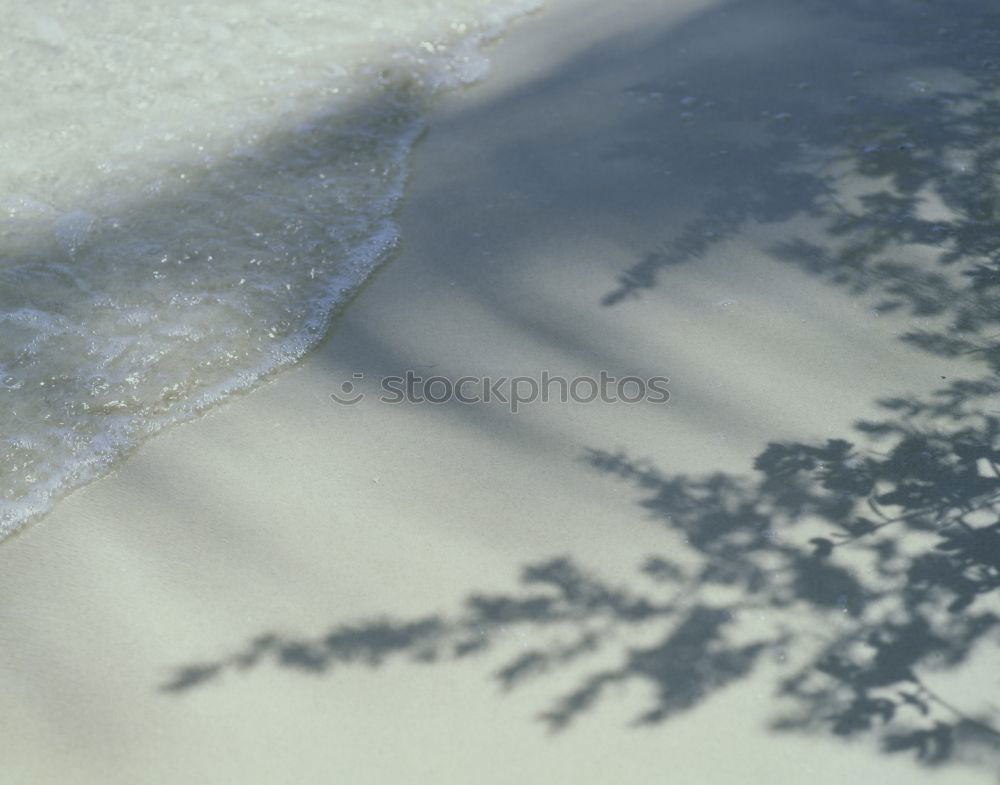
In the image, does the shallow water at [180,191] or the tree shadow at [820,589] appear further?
the shallow water at [180,191]

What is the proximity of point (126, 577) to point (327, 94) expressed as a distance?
3169 millimetres

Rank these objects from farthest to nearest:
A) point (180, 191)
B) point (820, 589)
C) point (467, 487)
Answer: point (180, 191) < point (467, 487) < point (820, 589)

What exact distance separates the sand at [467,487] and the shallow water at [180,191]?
20cm

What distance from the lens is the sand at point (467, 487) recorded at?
2.63m

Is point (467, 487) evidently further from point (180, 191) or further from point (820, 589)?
point (180, 191)

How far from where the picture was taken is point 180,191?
4.74 meters

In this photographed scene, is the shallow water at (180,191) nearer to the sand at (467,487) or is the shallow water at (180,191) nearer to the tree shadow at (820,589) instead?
the sand at (467,487)

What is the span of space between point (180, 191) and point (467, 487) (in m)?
2.26

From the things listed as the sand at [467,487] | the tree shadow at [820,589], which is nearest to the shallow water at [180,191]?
the sand at [467,487]

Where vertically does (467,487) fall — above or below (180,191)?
below

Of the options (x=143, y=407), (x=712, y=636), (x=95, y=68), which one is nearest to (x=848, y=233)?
(x=712, y=636)

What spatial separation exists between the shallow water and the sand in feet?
0.66

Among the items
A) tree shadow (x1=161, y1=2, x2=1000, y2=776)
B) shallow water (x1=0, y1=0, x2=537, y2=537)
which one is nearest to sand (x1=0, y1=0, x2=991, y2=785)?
tree shadow (x1=161, y1=2, x2=1000, y2=776)

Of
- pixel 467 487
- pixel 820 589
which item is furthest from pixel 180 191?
pixel 820 589
